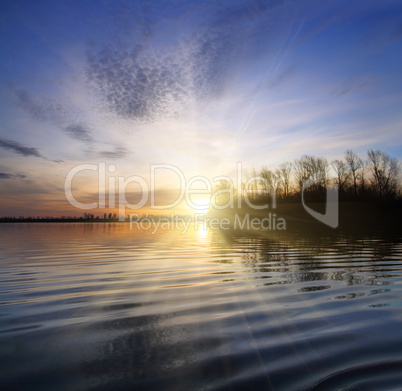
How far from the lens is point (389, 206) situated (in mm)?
48656

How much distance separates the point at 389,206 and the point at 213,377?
192ft

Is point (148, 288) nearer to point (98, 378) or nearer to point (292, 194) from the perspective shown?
point (98, 378)

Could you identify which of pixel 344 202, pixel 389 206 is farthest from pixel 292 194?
pixel 389 206

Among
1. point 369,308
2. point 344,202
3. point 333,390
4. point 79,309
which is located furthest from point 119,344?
point 344,202

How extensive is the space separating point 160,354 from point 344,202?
63.3 metres

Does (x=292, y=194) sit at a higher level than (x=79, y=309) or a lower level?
higher

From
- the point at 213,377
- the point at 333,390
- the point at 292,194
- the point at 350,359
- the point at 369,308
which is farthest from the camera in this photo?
the point at 292,194

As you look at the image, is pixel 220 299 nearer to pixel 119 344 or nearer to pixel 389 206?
pixel 119 344

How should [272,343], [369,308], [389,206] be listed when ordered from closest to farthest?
[272,343]
[369,308]
[389,206]

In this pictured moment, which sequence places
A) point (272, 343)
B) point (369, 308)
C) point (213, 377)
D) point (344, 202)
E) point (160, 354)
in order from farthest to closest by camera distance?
point (344, 202)
point (369, 308)
point (272, 343)
point (160, 354)
point (213, 377)

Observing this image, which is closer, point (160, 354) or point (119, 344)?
point (160, 354)

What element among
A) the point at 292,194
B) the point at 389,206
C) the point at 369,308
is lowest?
the point at 369,308

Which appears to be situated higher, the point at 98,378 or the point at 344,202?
the point at 344,202

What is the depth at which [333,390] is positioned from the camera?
7.68 feet
